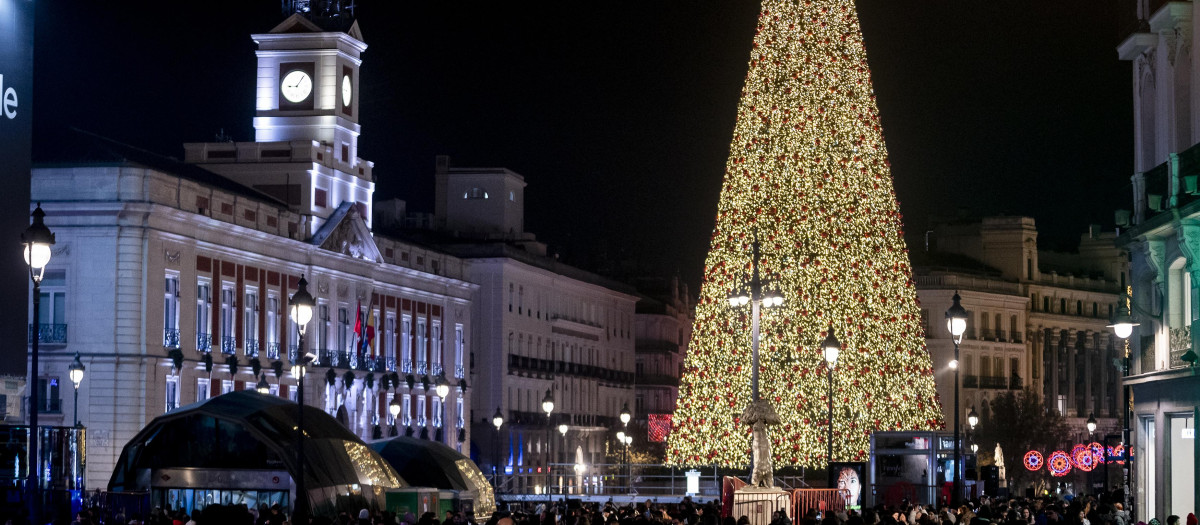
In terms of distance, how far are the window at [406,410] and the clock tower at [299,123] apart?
9731mm

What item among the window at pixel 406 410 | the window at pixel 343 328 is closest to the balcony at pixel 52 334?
the window at pixel 343 328

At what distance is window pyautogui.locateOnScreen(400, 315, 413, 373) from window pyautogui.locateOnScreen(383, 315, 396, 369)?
2.44 feet

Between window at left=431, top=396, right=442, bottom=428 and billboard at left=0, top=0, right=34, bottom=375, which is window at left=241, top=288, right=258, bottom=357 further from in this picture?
billboard at left=0, top=0, right=34, bottom=375

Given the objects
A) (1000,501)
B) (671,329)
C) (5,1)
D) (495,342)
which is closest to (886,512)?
(1000,501)

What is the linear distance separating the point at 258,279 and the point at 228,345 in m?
3.53

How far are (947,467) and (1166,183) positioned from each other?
1808cm

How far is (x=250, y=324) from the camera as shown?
234 ft

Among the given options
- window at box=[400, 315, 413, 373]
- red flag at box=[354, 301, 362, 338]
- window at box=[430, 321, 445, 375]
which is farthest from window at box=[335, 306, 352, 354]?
window at box=[430, 321, 445, 375]

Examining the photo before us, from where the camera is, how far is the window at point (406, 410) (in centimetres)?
8625

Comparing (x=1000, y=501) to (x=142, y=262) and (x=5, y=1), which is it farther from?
(x=142, y=262)

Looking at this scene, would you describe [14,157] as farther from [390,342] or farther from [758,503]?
[390,342]

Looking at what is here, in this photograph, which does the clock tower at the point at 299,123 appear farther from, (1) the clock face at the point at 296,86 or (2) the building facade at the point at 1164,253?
(2) the building facade at the point at 1164,253

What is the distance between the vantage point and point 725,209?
5372 centimetres

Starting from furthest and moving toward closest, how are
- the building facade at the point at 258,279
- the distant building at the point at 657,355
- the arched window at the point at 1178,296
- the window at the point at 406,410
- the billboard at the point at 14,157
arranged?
the distant building at the point at 657,355 → the window at the point at 406,410 → the building facade at the point at 258,279 → the billboard at the point at 14,157 → the arched window at the point at 1178,296
